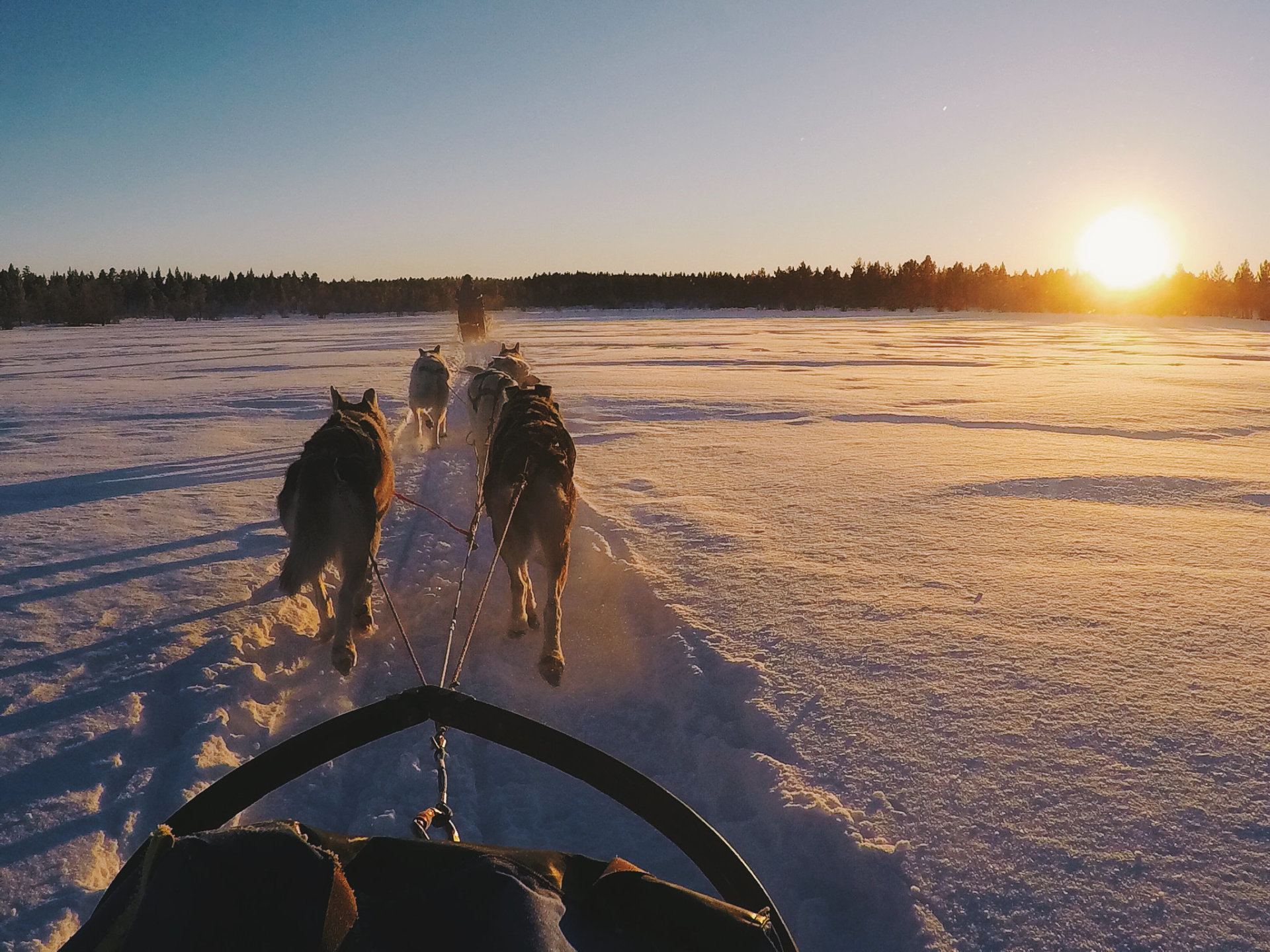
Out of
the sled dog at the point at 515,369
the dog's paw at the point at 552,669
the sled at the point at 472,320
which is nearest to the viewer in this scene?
the dog's paw at the point at 552,669

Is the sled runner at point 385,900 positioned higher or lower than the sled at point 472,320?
lower

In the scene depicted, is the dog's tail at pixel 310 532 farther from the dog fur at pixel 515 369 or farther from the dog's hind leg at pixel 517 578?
the dog fur at pixel 515 369

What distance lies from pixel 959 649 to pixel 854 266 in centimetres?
6768

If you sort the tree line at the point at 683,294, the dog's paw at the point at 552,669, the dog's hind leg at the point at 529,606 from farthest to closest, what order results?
the tree line at the point at 683,294, the dog's hind leg at the point at 529,606, the dog's paw at the point at 552,669

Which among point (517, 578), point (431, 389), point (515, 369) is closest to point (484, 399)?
point (431, 389)

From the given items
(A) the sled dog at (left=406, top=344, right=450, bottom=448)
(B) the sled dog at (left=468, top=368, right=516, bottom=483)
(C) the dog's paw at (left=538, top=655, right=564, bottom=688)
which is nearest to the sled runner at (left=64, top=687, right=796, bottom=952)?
(C) the dog's paw at (left=538, top=655, right=564, bottom=688)

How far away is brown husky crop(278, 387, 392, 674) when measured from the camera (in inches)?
139

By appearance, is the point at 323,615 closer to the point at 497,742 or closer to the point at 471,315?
the point at 497,742

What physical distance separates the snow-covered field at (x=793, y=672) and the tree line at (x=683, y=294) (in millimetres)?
55692

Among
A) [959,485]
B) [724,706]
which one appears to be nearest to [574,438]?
[959,485]

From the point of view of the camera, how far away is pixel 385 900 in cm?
90

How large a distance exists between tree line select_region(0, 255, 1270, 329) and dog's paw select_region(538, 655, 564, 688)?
57826 mm

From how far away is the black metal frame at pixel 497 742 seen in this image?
1135mm

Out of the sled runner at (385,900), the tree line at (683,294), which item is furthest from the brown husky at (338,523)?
the tree line at (683,294)
